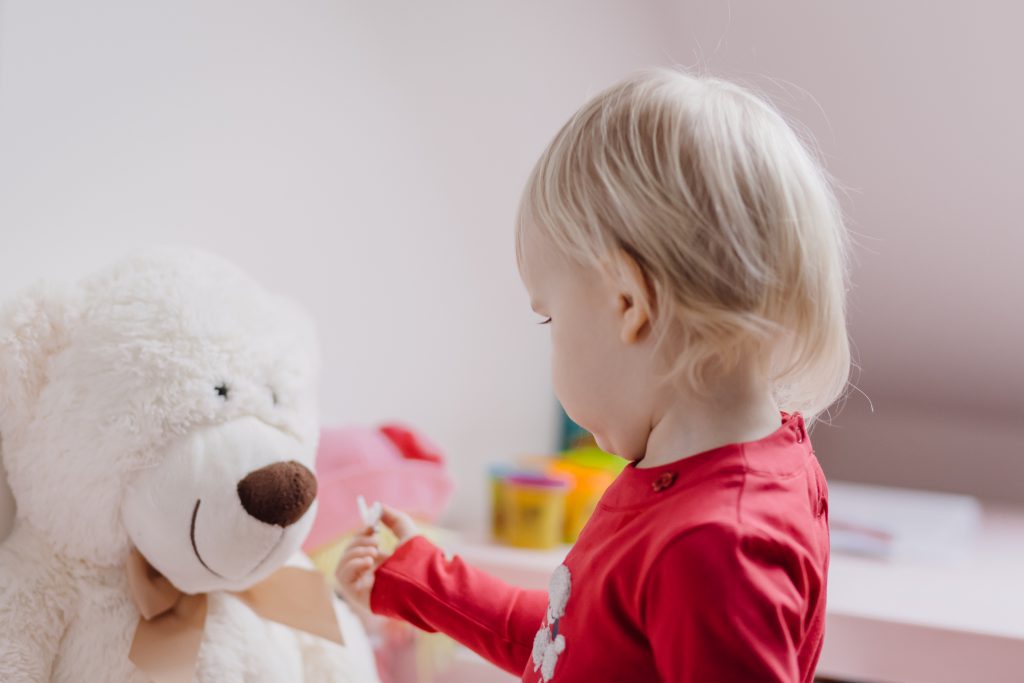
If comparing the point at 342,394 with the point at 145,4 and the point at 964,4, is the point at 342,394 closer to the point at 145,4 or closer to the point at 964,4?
the point at 145,4

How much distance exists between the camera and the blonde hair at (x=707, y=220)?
64 cm

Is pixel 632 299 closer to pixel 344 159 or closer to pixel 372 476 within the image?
pixel 372 476

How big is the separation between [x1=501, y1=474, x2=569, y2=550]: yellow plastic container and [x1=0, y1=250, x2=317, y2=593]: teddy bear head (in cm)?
68

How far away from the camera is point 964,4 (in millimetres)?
1504

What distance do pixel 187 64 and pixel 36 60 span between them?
0.60 ft

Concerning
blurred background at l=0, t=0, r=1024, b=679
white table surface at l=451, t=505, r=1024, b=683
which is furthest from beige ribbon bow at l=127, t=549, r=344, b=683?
white table surface at l=451, t=505, r=1024, b=683

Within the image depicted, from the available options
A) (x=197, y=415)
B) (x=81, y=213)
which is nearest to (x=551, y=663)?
(x=197, y=415)

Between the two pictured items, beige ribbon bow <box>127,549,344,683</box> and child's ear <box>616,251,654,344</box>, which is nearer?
child's ear <box>616,251,654,344</box>

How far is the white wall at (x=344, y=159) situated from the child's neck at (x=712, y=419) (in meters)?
0.53

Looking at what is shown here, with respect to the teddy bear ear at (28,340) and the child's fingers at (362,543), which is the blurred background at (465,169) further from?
the child's fingers at (362,543)

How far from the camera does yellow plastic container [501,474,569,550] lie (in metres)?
1.45

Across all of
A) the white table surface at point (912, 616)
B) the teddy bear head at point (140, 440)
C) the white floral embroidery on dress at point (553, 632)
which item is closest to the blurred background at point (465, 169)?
the teddy bear head at point (140, 440)

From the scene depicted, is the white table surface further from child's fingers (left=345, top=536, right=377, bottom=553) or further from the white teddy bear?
the white teddy bear

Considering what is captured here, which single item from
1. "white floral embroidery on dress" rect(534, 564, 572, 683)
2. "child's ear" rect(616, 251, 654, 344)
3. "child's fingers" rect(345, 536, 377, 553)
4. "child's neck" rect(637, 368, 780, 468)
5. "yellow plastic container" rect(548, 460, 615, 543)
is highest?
"child's ear" rect(616, 251, 654, 344)
